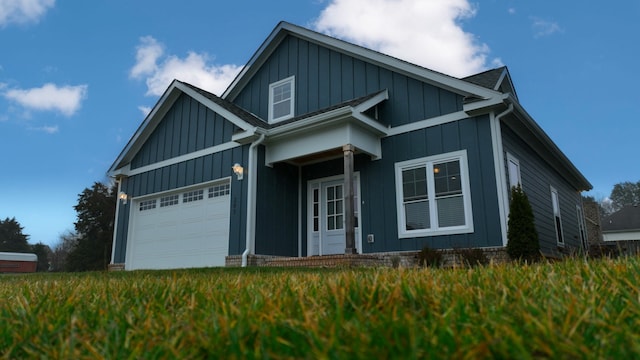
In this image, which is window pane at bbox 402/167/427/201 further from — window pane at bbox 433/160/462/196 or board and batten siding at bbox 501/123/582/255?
board and batten siding at bbox 501/123/582/255

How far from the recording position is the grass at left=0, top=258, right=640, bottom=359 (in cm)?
121

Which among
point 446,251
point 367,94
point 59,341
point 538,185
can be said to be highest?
point 367,94

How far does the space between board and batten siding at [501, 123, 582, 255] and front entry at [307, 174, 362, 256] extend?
145 inches

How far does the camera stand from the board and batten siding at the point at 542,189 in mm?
9977

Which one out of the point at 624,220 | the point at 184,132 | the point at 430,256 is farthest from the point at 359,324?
the point at 624,220

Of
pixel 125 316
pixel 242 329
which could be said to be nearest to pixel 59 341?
pixel 125 316

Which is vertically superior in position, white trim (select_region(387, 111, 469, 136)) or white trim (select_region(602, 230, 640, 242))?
white trim (select_region(387, 111, 469, 136))

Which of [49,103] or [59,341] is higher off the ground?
[49,103]

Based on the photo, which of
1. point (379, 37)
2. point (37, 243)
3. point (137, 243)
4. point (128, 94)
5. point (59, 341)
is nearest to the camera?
point (59, 341)

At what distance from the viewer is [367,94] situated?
10.6 m

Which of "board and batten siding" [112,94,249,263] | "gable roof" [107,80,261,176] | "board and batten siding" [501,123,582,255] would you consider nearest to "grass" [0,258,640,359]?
"board and batten siding" [501,123,582,255]

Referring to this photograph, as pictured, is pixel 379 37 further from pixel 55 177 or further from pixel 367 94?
pixel 55 177

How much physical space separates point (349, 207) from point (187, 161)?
5.22 m

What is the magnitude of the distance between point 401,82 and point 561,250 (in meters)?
6.33
